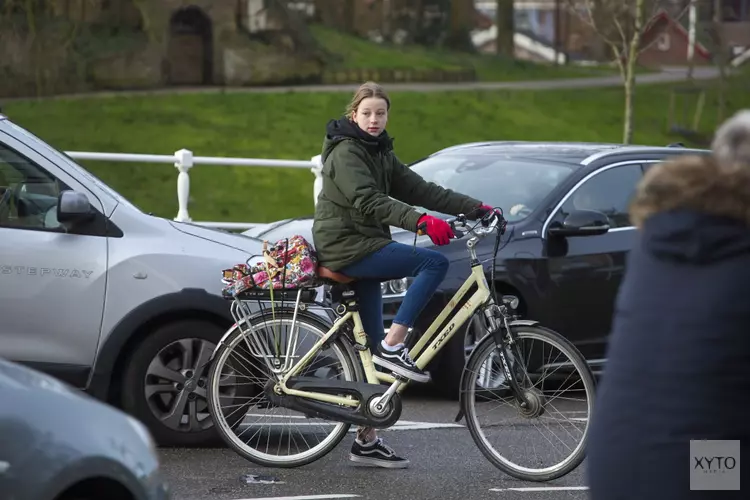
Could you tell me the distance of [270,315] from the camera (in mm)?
7355

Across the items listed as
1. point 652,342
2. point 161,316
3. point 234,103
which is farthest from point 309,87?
point 652,342

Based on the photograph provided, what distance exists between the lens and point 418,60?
4306 cm

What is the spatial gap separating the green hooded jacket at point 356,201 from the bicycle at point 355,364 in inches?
5.7

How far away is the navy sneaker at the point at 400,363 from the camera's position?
23.6 ft

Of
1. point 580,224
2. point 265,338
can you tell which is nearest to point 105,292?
point 265,338

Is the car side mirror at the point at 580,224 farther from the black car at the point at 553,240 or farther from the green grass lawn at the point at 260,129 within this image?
the green grass lawn at the point at 260,129

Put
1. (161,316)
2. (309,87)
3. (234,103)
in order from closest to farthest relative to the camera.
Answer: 1. (161,316)
2. (234,103)
3. (309,87)

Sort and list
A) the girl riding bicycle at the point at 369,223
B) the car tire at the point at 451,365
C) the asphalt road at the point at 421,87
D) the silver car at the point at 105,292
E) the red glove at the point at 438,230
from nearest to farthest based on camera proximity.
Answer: the red glove at the point at 438,230, the girl riding bicycle at the point at 369,223, the silver car at the point at 105,292, the car tire at the point at 451,365, the asphalt road at the point at 421,87

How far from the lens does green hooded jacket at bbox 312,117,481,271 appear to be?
22.9 ft

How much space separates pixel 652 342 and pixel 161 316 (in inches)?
174

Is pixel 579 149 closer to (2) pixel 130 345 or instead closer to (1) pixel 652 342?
(2) pixel 130 345

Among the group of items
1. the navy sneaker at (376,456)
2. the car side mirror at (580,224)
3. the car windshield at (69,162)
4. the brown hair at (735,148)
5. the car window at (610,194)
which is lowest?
the navy sneaker at (376,456)

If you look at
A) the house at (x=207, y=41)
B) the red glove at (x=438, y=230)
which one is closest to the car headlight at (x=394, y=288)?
the red glove at (x=438, y=230)

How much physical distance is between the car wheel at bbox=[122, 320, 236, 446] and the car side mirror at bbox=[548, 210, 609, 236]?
2.97m
